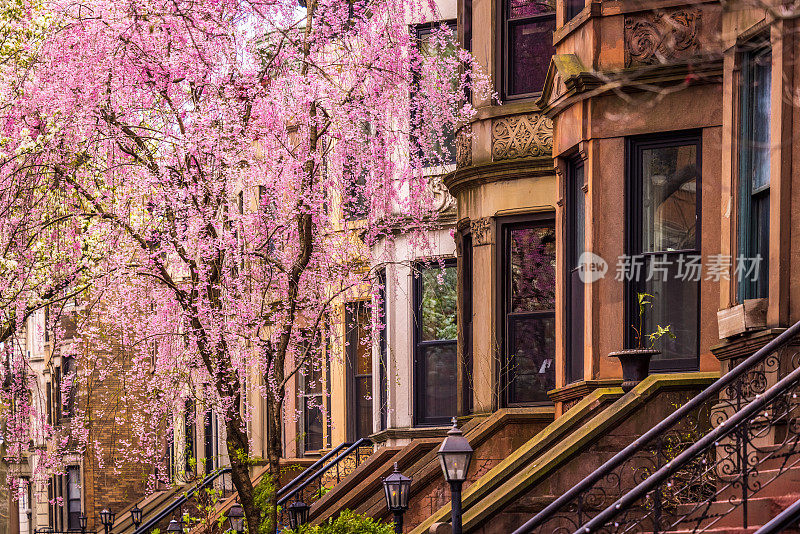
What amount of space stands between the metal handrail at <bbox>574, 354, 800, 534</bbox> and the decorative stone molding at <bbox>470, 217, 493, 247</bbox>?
8.17m

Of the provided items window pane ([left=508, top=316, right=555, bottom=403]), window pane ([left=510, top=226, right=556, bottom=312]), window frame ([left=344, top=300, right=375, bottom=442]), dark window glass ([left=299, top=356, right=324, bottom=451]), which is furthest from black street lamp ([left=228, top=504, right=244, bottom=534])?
dark window glass ([left=299, top=356, right=324, bottom=451])

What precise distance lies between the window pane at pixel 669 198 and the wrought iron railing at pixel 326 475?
26.2 feet

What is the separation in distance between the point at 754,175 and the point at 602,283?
2.46m

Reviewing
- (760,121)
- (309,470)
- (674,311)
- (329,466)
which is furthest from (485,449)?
(760,121)

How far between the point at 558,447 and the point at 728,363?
1.98 metres

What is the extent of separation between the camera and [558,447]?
13.7m

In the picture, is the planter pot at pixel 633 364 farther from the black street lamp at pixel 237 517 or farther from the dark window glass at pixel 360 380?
the dark window glass at pixel 360 380

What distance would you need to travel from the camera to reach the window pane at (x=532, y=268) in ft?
59.3

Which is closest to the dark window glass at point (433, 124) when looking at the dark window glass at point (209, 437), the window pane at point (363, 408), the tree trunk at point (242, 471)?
the window pane at point (363, 408)

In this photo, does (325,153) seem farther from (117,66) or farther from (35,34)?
(35,34)

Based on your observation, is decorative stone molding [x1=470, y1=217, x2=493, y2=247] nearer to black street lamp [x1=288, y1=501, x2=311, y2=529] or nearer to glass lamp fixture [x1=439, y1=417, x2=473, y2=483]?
black street lamp [x1=288, y1=501, x2=311, y2=529]

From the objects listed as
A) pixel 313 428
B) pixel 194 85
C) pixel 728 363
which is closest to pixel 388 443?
pixel 313 428

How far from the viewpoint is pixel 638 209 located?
1476 cm

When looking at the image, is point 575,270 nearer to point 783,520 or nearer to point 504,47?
point 504,47
